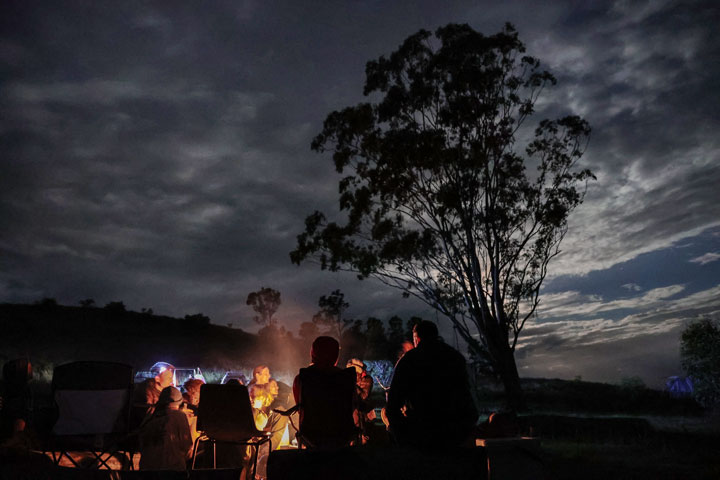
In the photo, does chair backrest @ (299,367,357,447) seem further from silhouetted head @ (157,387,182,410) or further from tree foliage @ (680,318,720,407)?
tree foliage @ (680,318,720,407)

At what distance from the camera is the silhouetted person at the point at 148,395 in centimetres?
541

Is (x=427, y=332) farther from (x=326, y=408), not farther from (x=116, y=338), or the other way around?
(x=116, y=338)

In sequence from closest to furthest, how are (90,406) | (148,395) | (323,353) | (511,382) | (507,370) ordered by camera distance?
(323,353) → (90,406) → (148,395) → (511,382) → (507,370)

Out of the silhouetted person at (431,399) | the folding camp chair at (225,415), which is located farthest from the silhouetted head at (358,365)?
the silhouetted person at (431,399)

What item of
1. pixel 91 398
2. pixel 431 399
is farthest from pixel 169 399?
pixel 431 399

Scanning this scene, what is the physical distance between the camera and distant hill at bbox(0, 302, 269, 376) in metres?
42.2

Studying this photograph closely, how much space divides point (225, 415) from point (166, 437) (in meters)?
0.81

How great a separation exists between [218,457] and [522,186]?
47.2 ft

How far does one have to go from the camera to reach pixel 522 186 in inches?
683

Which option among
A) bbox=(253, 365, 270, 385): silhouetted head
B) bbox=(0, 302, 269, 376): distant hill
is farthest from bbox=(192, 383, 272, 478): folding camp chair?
bbox=(0, 302, 269, 376): distant hill

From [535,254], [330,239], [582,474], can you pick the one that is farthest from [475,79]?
[582,474]

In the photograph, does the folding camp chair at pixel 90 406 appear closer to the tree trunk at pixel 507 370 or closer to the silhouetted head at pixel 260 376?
the silhouetted head at pixel 260 376

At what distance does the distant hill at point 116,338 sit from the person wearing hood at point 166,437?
37233 mm

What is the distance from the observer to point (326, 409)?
13.4 ft
